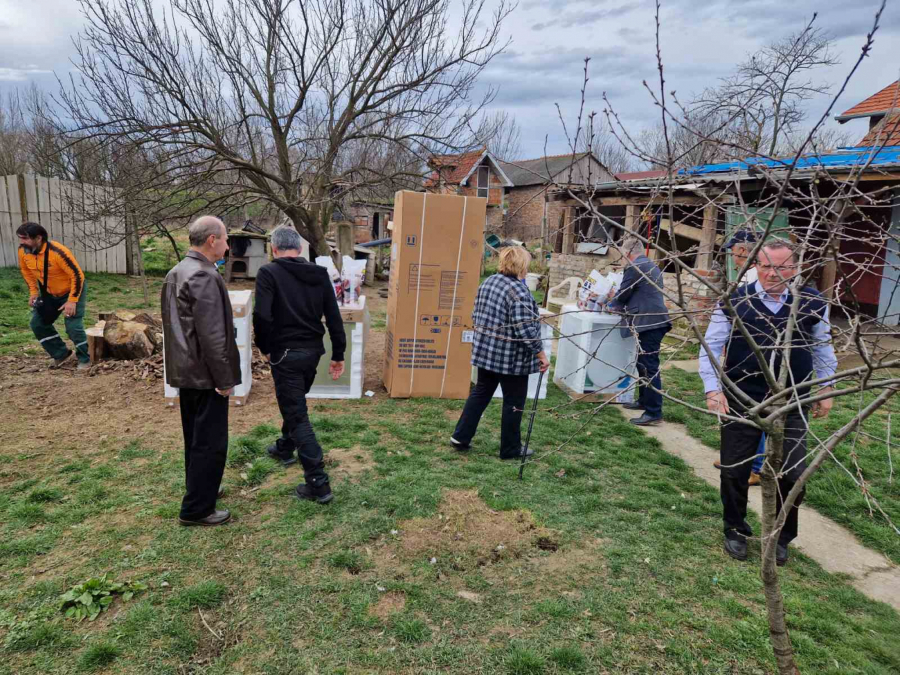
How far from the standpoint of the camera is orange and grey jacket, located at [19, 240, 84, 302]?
6145 millimetres

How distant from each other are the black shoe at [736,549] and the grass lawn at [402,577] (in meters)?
0.07

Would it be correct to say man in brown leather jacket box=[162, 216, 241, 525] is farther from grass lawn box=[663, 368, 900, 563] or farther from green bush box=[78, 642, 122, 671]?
grass lawn box=[663, 368, 900, 563]

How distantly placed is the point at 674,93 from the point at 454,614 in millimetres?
2467

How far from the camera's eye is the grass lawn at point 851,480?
369 cm

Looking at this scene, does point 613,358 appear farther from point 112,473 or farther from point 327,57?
point 327,57

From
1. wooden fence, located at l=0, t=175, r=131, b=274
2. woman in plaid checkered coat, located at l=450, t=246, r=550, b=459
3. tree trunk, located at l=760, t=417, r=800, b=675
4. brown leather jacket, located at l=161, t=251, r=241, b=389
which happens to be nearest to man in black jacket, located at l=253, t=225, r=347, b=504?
brown leather jacket, located at l=161, t=251, r=241, b=389

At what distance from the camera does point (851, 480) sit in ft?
11.6

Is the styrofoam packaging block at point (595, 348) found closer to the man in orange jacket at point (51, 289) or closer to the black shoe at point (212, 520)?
the black shoe at point (212, 520)

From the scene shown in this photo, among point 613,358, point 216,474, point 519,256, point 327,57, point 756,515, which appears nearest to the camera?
point 216,474

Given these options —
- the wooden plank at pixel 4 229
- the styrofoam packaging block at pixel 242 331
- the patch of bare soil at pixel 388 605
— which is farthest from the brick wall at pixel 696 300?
the wooden plank at pixel 4 229

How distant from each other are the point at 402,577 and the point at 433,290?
131 inches

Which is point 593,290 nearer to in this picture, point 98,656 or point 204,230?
point 204,230

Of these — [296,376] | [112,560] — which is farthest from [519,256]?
[112,560]

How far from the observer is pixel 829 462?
15.6 ft
